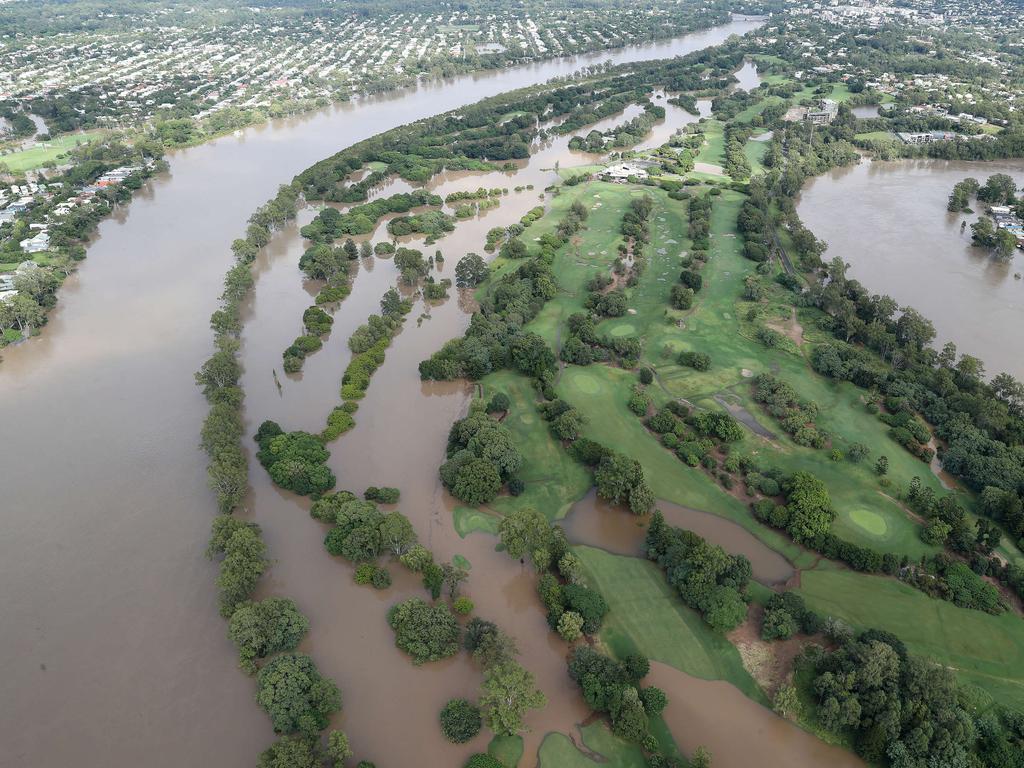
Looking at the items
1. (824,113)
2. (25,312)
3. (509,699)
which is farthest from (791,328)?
(824,113)

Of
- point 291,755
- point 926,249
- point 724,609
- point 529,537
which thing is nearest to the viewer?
point 291,755

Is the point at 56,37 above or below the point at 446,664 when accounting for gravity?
above

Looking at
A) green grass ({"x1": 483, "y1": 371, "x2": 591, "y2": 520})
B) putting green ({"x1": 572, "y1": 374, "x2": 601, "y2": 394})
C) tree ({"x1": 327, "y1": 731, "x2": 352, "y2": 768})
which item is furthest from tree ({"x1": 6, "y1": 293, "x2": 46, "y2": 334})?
tree ({"x1": 327, "y1": 731, "x2": 352, "y2": 768})

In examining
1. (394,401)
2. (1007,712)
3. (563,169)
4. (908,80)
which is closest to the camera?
(1007,712)

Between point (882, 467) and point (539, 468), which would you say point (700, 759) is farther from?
point (882, 467)

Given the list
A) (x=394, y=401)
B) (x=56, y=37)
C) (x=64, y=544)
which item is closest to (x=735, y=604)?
(x=394, y=401)

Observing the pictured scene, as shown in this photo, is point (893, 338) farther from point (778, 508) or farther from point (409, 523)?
point (409, 523)
